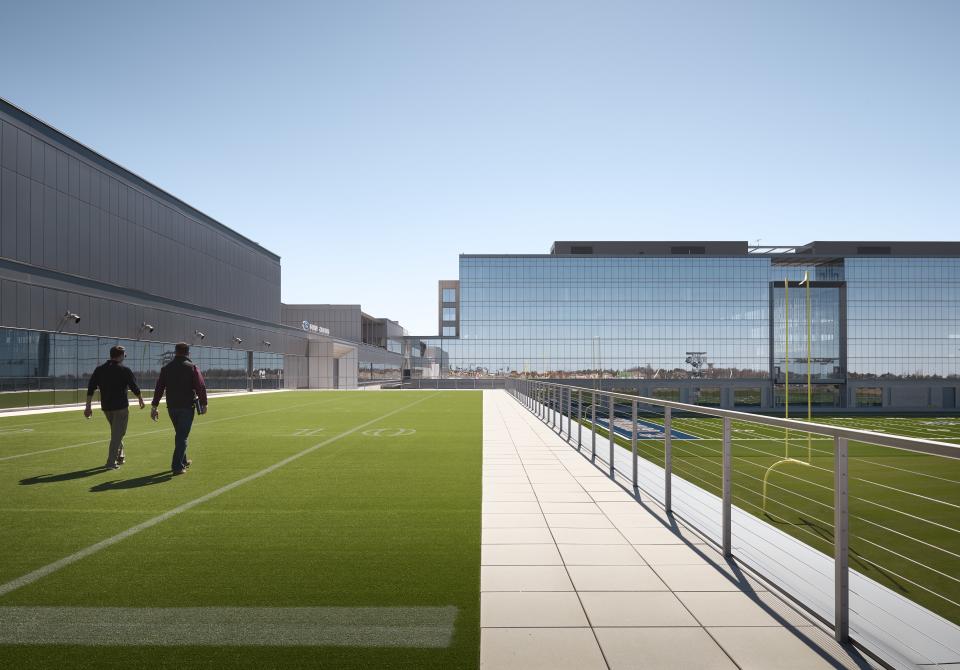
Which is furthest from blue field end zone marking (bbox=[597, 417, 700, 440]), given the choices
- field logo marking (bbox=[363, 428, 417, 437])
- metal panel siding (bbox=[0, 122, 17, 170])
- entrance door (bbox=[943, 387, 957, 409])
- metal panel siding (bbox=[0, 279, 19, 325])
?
entrance door (bbox=[943, 387, 957, 409])

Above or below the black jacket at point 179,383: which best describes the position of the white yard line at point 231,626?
below

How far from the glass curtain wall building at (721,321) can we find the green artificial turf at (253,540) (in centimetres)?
7143

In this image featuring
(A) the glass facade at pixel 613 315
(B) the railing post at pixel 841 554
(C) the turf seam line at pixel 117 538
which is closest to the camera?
(B) the railing post at pixel 841 554

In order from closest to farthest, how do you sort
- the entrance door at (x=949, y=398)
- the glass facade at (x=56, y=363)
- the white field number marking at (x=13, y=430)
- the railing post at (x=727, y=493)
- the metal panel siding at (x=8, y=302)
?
the railing post at (x=727, y=493) → the white field number marking at (x=13, y=430) → the metal panel siding at (x=8, y=302) → the glass facade at (x=56, y=363) → the entrance door at (x=949, y=398)

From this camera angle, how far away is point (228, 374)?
47.6 m

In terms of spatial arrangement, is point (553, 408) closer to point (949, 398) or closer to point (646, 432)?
point (646, 432)

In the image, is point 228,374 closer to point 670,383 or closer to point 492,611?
point 492,611

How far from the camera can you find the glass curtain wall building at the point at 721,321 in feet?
261

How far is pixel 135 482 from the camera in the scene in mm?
9180

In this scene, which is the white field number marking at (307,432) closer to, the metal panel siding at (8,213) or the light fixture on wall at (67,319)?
the light fixture on wall at (67,319)

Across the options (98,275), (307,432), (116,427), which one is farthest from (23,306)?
(116,427)

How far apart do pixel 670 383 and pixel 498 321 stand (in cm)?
2325

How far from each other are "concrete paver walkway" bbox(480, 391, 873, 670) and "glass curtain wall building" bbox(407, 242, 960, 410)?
7394cm

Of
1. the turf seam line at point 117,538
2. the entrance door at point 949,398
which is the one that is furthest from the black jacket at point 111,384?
the entrance door at point 949,398
